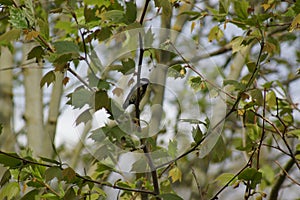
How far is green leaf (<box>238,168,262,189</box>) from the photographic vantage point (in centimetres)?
120

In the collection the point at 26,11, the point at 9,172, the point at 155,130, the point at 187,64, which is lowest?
the point at 9,172

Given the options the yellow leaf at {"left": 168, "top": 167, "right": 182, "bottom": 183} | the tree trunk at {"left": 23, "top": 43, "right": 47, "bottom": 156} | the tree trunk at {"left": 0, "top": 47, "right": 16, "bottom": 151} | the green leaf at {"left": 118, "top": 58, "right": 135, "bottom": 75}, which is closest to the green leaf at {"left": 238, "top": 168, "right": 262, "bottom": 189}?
the yellow leaf at {"left": 168, "top": 167, "right": 182, "bottom": 183}

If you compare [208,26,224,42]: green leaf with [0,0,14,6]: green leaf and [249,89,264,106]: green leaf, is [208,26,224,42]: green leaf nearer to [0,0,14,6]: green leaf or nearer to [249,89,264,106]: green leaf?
[249,89,264,106]: green leaf

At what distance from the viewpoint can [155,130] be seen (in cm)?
134

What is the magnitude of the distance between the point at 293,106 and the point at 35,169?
0.92m

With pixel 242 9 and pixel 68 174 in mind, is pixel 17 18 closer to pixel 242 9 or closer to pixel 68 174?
pixel 68 174

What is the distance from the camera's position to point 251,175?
121 cm

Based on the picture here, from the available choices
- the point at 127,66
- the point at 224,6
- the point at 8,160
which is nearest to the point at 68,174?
the point at 8,160

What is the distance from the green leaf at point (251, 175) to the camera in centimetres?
120

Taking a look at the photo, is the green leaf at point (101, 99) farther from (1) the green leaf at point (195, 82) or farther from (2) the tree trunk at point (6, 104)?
(2) the tree trunk at point (6, 104)

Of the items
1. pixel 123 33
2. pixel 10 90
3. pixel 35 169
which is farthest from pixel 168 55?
pixel 10 90

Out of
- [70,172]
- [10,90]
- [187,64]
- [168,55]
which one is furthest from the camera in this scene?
[10,90]

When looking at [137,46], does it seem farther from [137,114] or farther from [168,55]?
[168,55]

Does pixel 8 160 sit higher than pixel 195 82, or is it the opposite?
pixel 195 82
